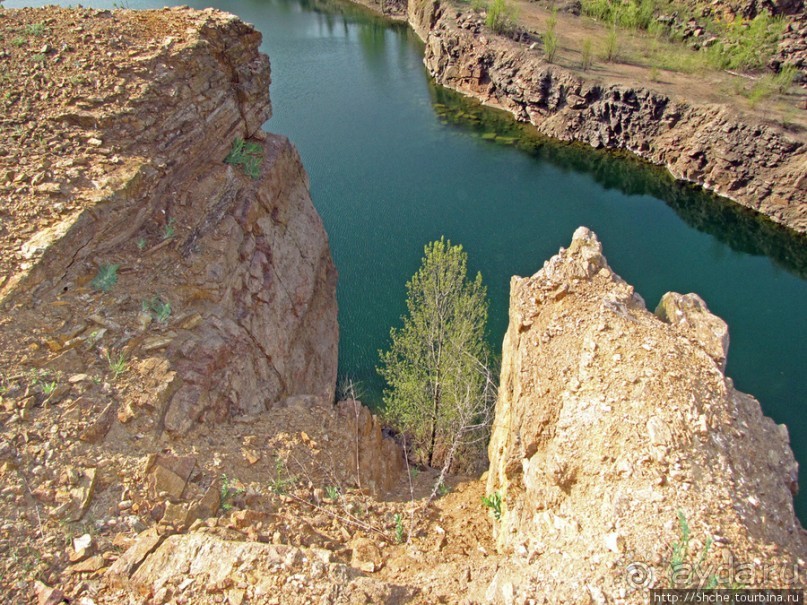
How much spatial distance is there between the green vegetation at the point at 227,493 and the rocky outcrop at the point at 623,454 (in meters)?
4.91

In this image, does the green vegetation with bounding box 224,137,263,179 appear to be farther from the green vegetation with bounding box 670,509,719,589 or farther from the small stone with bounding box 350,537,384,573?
the green vegetation with bounding box 670,509,719,589

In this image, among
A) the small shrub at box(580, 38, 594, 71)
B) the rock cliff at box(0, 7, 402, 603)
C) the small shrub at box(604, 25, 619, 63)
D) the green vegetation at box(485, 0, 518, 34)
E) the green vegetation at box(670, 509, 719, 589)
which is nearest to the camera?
the green vegetation at box(670, 509, 719, 589)

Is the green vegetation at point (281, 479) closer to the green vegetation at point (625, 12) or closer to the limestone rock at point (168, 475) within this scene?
the limestone rock at point (168, 475)

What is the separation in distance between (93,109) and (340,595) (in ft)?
42.8

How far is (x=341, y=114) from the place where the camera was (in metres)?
42.8

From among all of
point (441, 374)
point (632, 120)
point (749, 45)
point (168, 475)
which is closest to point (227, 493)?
point (168, 475)

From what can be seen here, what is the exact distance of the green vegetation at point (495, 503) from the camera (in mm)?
11820

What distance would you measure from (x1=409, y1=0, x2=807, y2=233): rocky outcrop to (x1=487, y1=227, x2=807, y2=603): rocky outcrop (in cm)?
2795

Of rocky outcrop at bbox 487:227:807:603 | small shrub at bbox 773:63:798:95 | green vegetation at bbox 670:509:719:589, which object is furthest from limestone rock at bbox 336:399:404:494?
small shrub at bbox 773:63:798:95

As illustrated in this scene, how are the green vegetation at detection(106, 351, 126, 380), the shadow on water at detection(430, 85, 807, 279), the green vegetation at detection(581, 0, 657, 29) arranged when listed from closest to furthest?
the green vegetation at detection(106, 351, 126, 380), the shadow on water at detection(430, 85, 807, 279), the green vegetation at detection(581, 0, 657, 29)

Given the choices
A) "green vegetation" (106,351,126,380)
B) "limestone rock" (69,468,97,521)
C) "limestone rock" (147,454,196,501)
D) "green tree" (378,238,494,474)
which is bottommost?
"green tree" (378,238,494,474)

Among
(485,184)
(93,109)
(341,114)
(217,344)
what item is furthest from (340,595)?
(341,114)

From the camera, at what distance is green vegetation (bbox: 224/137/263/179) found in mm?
17191

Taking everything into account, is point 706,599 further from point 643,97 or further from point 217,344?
point 643,97
